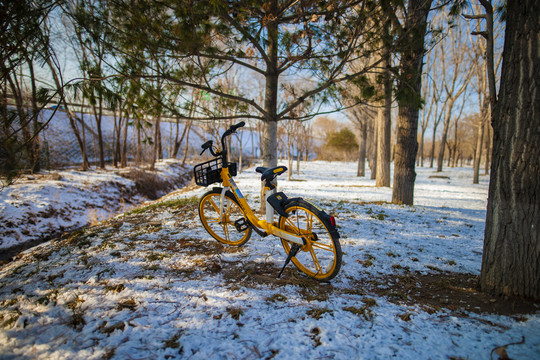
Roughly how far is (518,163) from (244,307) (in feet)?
7.21

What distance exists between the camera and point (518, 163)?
1806mm

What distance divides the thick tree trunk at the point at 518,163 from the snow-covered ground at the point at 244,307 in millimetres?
240

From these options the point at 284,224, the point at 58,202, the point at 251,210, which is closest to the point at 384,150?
the point at 251,210

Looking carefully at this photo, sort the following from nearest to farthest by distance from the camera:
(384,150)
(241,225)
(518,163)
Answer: (518,163)
(241,225)
(384,150)

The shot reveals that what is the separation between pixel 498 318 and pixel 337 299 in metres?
1.04

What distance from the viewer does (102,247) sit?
10.2 ft

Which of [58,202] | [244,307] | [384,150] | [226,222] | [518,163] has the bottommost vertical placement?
[58,202]

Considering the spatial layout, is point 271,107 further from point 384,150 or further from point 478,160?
point 478,160

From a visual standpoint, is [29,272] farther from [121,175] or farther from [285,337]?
[121,175]

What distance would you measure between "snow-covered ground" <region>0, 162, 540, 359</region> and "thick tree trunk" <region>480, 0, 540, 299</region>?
0.79ft

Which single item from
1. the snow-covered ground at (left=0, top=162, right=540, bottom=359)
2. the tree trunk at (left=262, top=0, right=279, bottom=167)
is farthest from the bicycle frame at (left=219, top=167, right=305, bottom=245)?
the tree trunk at (left=262, top=0, right=279, bottom=167)

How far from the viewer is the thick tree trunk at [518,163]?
1.74m

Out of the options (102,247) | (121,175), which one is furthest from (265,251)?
(121,175)

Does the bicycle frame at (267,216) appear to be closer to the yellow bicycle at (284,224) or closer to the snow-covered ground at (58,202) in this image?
the yellow bicycle at (284,224)
